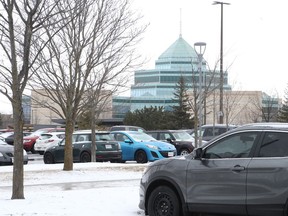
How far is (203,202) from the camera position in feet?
26.8

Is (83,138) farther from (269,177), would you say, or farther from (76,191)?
(269,177)

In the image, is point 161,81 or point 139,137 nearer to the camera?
point 139,137

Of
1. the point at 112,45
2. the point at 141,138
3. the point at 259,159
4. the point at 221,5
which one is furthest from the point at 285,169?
the point at 221,5

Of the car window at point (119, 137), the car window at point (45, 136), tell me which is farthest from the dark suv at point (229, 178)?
the car window at point (45, 136)

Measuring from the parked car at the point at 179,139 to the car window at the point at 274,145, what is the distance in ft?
64.5

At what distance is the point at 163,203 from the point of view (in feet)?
28.6

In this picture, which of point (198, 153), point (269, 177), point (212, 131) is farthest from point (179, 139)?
point (269, 177)

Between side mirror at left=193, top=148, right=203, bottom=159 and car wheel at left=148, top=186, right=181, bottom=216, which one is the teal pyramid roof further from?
side mirror at left=193, top=148, right=203, bottom=159

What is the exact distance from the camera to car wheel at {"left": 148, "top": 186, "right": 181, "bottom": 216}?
28.1ft

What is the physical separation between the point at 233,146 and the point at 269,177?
0.88 m

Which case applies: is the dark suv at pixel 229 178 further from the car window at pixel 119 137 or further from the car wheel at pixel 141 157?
the car window at pixel 119 137

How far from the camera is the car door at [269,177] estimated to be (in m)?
7.27

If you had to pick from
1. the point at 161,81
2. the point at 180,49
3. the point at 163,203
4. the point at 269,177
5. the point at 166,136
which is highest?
the point at 180,49

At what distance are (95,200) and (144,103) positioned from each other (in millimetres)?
91622
